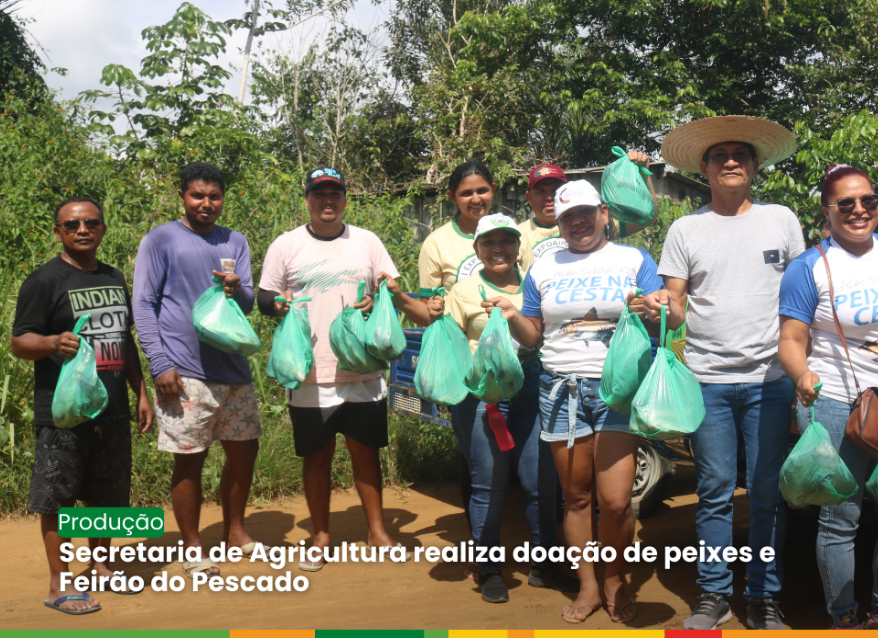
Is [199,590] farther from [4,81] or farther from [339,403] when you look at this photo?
[4,81]

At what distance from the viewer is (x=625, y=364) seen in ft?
9.62

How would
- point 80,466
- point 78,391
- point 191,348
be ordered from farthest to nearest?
1. point 191,348
2. point 80,466
3. point 78,391

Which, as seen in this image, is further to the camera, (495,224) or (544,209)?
(544,209)

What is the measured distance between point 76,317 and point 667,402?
2674 mm

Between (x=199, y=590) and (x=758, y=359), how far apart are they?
286 cm

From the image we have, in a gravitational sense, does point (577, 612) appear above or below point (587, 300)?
below

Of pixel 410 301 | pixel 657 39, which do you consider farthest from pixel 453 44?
pixel 410 301

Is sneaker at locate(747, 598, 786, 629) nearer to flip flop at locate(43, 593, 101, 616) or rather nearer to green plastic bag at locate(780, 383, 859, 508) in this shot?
green plastic bag at locate(780, 383, 859, 508)

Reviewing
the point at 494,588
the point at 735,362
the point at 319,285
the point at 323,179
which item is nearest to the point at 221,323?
the point at 319,285

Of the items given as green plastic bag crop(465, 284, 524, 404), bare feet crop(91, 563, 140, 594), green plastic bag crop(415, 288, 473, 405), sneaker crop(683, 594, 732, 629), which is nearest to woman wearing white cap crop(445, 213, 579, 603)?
green plastic bag crop(415, 288, 473, 405)

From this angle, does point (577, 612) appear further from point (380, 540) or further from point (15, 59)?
point (15, 59)

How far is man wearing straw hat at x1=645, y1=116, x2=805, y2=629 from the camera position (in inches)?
120

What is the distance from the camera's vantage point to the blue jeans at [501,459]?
346 cm

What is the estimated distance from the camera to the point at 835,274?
2840mm
